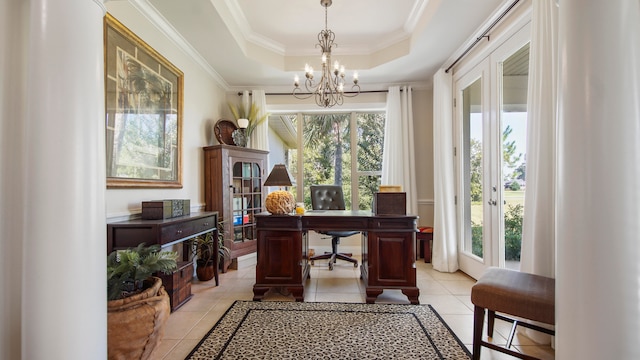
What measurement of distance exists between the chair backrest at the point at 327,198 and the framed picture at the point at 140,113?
1.68m

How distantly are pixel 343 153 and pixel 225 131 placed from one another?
190 centimetres

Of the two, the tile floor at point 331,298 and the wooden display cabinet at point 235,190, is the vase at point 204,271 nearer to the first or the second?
the tile floor at point 331,298

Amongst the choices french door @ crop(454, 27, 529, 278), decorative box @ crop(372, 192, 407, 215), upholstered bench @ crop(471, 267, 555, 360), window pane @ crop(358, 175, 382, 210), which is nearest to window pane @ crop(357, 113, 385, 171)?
window pane @ crop(358, 175, 382, 210)

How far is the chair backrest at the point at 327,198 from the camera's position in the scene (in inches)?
145

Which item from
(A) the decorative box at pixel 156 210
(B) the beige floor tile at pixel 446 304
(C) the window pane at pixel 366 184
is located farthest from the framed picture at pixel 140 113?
(B) the beige floor tile at pixel 446 304

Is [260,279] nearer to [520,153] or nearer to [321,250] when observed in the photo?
[321,250]

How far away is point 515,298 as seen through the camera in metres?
1.47

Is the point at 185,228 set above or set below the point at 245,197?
below

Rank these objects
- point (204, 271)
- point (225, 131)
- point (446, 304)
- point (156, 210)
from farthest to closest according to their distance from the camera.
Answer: point (225, 131) → point (204, 271) → point (446, 304) → point (156, 210)

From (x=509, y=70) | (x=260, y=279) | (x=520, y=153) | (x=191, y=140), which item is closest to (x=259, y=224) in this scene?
(x=260, y=279)

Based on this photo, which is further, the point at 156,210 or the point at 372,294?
the point at 372,294

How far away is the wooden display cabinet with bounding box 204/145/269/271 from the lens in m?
3.38

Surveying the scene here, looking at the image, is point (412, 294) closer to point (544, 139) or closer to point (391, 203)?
point (391, 203)
